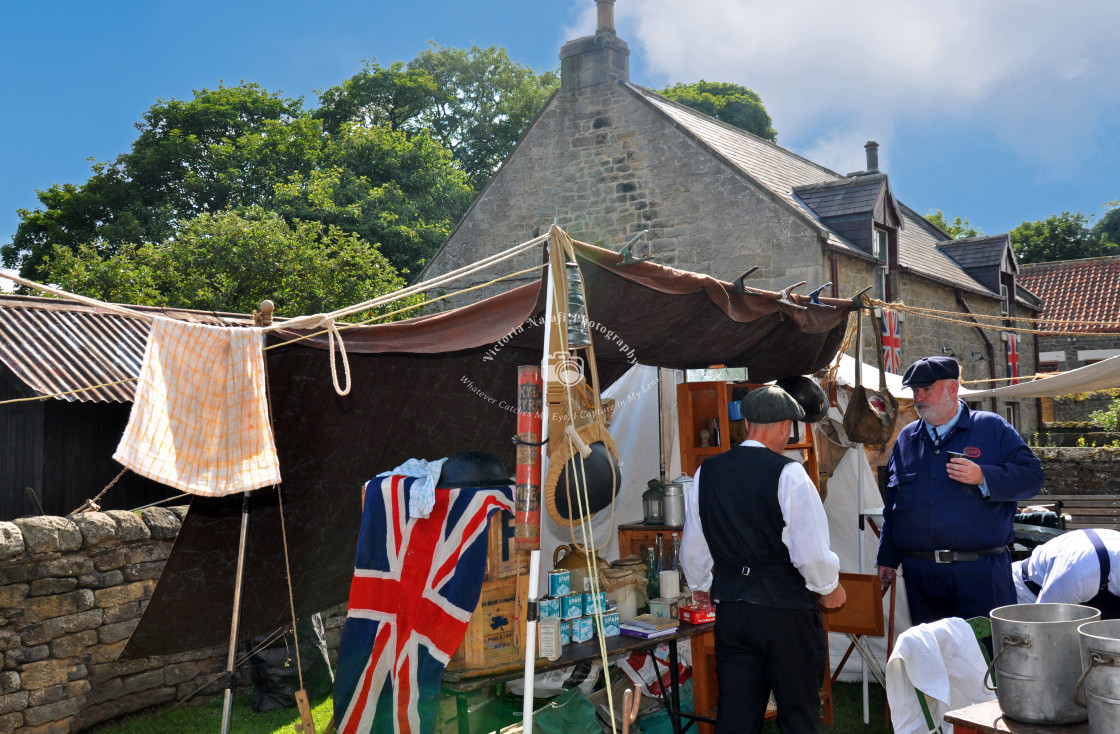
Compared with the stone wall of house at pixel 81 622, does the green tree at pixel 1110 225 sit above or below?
above

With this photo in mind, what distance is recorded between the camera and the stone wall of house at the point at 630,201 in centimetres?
1163

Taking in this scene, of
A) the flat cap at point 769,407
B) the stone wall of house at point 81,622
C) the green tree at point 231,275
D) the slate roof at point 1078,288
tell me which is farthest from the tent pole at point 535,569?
the slate roof at point 1078,288

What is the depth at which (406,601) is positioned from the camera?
3.97 m

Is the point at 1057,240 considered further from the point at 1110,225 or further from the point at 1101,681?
the point at 1101,681

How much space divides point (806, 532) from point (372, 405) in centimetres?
236

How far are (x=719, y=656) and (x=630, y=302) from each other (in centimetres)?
153

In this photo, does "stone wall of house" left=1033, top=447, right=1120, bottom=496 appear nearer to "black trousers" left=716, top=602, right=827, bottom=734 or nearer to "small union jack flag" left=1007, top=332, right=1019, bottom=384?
"small union jack flag" left=1007, top=332, right=1019, bottom=384

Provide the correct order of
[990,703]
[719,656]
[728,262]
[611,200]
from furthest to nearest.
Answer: [611,200], [728,262], [719,656], [990,703]

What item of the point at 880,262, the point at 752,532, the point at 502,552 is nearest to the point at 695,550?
the point at 752,532

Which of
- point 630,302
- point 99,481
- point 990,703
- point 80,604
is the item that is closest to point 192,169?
point 99,481

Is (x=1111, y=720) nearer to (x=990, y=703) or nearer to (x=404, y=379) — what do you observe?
(x=990, y=703)

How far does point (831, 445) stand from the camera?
243 inches

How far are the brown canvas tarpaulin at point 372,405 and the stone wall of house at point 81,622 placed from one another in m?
0.81

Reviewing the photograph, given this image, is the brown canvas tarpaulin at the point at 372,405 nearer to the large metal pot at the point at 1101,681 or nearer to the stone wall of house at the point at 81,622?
the stone wall of house at the point at 81,622
